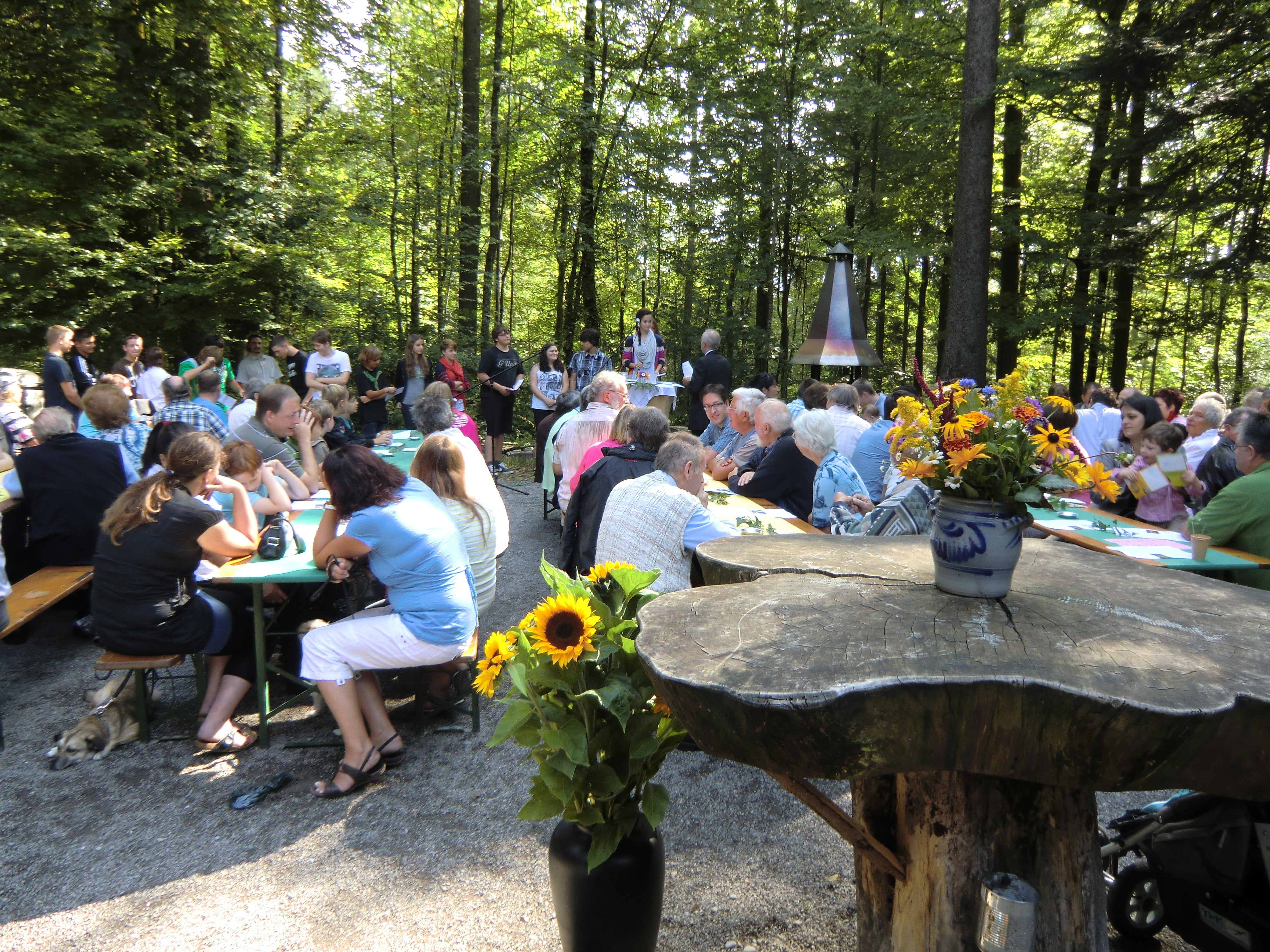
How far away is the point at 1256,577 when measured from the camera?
411cm

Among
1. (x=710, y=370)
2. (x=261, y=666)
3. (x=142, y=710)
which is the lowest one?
A: (x=142, y=710)

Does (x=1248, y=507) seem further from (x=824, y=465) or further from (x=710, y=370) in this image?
(x=710, y=370)

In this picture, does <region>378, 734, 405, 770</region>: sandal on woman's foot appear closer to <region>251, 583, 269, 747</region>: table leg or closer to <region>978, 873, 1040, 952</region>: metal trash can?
<region>251, 583, 269, 747</region>: table leg

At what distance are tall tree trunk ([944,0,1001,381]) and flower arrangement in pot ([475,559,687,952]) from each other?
8277 millimetres

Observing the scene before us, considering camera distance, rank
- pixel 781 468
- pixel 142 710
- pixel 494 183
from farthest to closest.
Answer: pixel 494 183
pixel 781 468
pixel 142 710

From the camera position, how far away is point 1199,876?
89.8 inches

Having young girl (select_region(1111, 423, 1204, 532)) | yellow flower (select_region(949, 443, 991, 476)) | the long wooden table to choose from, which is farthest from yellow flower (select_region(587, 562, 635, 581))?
young girl (select_region(1111, 423, 1204, 532))

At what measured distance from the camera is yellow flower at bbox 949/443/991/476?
1882 mm

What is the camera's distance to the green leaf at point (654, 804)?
2213mm

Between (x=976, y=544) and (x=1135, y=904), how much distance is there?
1.43m

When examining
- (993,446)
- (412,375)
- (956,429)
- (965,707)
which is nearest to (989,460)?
(993,446)

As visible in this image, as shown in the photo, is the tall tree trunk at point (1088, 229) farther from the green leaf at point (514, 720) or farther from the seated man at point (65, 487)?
the seated man at point (65, 487)

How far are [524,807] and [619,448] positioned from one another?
8.07 ft

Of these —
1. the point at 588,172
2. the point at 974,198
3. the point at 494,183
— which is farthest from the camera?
the point at 494,183
